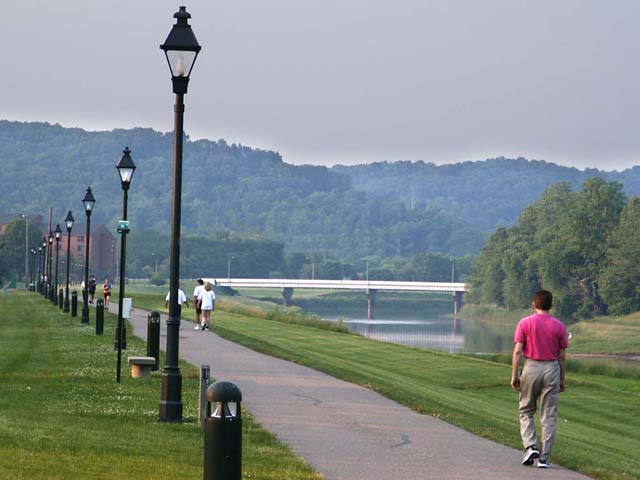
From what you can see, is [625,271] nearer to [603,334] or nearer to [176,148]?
[603,334]

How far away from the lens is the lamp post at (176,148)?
16.9 m

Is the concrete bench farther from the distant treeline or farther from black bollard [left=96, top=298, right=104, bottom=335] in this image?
the distant treeline

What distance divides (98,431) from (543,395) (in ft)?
16.9

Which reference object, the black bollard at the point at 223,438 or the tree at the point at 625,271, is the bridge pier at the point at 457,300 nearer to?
the tree at the point at 625,271

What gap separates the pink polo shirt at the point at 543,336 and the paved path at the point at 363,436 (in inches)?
47.6

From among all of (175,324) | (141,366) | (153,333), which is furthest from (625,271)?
(175,324)

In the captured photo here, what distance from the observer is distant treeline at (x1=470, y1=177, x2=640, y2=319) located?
131875 mm

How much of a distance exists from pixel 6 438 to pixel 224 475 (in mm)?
4849

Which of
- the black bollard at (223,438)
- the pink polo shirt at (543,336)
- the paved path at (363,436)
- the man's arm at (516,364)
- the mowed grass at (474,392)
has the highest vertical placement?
the pink polo shirt at (543,336)

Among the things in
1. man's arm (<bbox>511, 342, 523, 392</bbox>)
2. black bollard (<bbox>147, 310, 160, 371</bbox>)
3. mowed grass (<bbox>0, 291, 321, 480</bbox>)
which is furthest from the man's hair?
black bollard (<bbox>147, 310, 160, 371</bbox>)

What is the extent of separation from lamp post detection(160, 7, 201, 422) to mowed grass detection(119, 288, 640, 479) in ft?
13.0

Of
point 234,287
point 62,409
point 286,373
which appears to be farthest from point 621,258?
point 62,409

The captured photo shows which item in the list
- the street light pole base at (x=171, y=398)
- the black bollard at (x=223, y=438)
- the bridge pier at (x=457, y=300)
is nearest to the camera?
the black bollard at (x=223, y=438)

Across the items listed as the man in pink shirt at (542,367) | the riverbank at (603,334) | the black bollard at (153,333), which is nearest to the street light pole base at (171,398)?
the man in pink shirt at (542,367)
